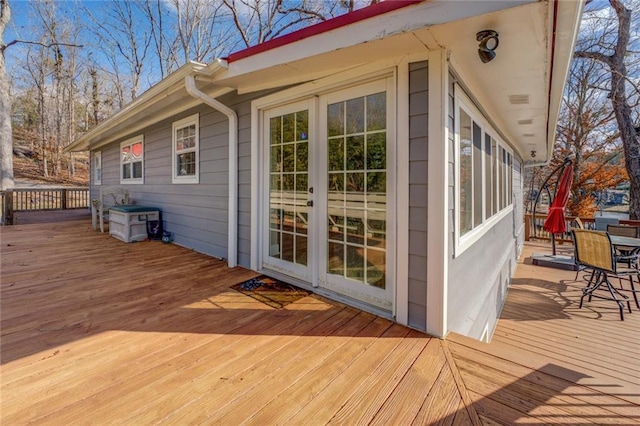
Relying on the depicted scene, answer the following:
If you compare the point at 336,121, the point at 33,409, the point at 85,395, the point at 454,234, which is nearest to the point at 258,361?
the point at 85,395

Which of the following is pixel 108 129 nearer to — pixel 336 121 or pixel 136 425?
pixel 336 121

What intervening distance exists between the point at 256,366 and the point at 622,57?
41.7ft

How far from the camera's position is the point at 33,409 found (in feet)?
4.57

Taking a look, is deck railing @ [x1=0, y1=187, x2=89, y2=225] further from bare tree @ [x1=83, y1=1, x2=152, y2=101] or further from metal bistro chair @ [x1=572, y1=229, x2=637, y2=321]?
metal bistro chair @ [x1=572, y1=229, x2=637, y2=321]

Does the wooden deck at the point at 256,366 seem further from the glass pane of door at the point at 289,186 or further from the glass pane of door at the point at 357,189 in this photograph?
the glass pane of door at the point at 289,186

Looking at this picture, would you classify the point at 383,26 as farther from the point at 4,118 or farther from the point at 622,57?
the point at 4,118

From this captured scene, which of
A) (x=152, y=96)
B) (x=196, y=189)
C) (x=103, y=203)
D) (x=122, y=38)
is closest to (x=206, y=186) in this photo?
(x=196, y=189)

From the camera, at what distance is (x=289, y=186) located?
3264mm

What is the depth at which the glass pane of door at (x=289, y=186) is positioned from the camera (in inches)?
122

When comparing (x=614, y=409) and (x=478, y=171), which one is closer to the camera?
(x=614, y=409)

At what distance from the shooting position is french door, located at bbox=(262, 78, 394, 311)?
98.5 inches

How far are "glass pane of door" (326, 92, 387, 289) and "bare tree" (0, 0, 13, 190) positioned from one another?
11.6m

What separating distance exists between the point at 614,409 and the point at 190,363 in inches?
90.5

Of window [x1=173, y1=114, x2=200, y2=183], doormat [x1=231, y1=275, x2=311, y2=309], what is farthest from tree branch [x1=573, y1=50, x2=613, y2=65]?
doormat [x1=231, y1=275, x2=311, y2=309]
